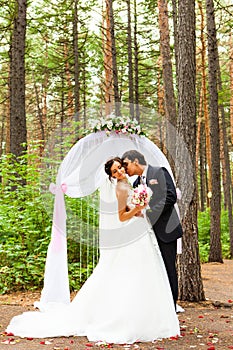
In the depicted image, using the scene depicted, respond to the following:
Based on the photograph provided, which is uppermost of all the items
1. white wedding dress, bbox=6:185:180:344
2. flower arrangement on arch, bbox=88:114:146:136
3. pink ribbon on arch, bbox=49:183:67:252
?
flower arrangement on arch, bbox=88:114:146:136

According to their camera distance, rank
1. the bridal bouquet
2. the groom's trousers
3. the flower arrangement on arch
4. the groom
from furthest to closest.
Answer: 1. the flower arrangement on arch
2. the groom's trousers
3. the groom
4. the bridal bouquet

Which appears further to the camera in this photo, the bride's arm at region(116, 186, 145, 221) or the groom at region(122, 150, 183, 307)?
the groom at region(122, 150, 183, 307)

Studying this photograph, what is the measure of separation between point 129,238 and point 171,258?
2.50 ft

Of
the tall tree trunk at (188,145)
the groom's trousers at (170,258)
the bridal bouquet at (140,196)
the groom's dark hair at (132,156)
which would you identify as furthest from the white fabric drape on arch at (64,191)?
the bridal bouquet at (140,196)

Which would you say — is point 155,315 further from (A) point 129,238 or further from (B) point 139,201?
(B) point 139,201

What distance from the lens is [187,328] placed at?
5.86 m

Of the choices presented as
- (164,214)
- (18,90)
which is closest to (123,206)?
(164,214)

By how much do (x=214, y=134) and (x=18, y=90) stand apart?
16.9 feet

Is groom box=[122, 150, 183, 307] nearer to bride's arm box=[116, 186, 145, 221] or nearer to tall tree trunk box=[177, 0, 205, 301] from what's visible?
bride's arm box=[116, 186, 145, 221]

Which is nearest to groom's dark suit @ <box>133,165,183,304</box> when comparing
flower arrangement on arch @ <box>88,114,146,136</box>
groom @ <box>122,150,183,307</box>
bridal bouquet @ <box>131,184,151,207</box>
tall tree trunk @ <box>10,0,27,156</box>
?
groom @ <box>122,150,183,307</box>

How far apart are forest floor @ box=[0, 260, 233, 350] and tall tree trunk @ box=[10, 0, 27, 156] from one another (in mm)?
4304

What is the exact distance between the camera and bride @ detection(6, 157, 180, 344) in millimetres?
5262

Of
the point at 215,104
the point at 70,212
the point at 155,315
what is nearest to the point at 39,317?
the point at 155,315

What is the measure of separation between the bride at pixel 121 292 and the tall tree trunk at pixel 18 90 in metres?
6.28
